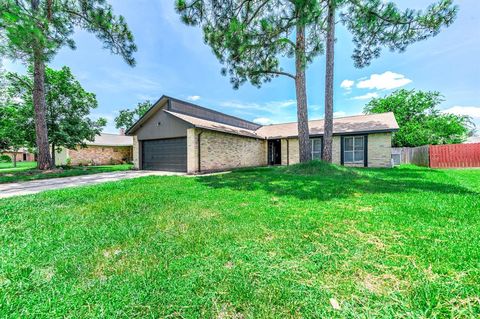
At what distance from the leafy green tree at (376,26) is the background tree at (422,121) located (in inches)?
671

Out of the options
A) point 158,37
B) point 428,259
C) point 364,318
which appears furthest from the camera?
point 158,37

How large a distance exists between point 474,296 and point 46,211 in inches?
248

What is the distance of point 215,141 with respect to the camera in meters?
12.4

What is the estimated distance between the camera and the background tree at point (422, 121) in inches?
870

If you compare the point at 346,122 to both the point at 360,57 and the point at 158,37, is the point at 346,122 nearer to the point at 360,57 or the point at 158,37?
the point at 360,57

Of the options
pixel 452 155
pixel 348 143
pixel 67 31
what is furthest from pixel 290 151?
pixel 67 31

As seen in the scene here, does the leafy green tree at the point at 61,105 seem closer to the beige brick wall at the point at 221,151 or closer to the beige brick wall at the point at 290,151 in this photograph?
the beige brick wall at the point at 221,151

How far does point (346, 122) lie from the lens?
16.0 metres

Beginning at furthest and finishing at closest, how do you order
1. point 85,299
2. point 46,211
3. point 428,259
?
point 46,211, point 428,259, point 85,299

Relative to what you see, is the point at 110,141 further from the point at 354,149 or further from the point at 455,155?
the point at 455,155

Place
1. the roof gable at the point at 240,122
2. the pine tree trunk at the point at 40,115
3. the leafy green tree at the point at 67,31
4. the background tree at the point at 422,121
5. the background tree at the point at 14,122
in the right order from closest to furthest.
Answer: the leafy green tree at the point at 67,31
the pine tree trunk at the point at 40,115
the roof gable at the point at 240,122
the background tree at the point at 14,122
the background tree at the point at 422,121

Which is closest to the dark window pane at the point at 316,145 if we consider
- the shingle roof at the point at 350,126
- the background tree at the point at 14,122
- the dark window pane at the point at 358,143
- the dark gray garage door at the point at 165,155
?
the shingle roof at the point at 350,126

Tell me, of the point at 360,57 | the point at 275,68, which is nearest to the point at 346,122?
the point at 360,57

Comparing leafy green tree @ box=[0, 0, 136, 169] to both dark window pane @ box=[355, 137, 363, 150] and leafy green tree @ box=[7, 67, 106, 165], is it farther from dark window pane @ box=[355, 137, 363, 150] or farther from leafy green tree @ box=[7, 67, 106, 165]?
dark window pane @ box=[355, 137, 363, 150]
